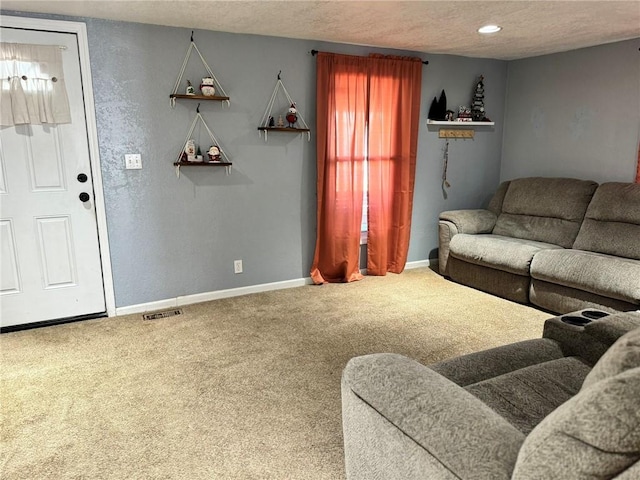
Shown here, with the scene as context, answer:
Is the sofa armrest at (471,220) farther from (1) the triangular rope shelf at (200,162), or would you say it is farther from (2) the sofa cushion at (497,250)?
(1) the triangular rope shelf at (200,162)

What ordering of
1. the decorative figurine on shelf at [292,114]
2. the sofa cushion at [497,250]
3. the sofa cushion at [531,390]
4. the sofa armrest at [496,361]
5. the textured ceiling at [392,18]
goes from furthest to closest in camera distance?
the decorative figurine on shelf at [292,114]
the sofa cushion at [497,250]
the textured ceiling at [392,18]
the sofa armrest at [496,361]
the sofa cushion at [531,390]

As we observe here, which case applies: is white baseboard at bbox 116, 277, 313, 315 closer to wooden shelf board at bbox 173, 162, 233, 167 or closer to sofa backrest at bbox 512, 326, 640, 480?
wooden shelf board at bbox 173, 162, 233, 167

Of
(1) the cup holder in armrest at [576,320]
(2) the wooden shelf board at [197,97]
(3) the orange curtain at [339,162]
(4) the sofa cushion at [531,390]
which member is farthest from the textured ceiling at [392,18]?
(4) the sofa cushion at [531,390]

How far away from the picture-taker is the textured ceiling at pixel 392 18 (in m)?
2.89

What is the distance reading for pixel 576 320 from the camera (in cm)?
202

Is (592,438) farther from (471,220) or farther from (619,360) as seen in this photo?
(471,220)

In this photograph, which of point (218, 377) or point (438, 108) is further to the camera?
point (438, 108)

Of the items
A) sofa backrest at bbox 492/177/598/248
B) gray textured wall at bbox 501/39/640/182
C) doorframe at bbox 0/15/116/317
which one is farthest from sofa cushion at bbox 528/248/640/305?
doorframe at bbox 0/15/116/317

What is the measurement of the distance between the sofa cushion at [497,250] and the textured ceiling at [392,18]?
5.80 ft

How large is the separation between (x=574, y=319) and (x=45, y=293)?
11.5 feet

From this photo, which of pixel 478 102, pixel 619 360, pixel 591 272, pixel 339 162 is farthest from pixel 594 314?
pixel 478 102

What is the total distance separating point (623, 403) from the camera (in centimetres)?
81

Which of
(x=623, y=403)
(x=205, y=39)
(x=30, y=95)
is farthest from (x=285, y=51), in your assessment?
(x=623, y=403)

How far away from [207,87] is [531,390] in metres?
3.09
